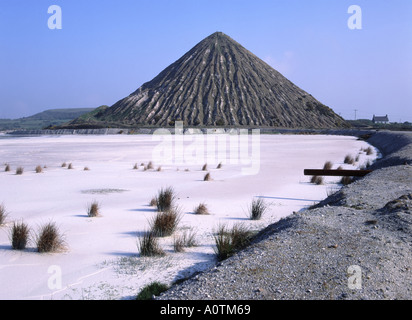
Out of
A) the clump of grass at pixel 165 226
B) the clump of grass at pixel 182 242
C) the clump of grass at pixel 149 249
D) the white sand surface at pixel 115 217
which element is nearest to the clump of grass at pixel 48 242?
the white sand surface at pixel 115 217

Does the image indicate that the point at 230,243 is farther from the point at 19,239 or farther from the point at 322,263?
the point at 19,239

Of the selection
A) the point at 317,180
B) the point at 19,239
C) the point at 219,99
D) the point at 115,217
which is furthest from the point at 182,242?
the point at 219,99

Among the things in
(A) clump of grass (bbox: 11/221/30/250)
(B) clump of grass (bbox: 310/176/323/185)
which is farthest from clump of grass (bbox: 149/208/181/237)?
(B) clump of grass (bbox: 310/176/323/185)

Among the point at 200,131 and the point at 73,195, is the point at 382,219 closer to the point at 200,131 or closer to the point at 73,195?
the point at 73,195

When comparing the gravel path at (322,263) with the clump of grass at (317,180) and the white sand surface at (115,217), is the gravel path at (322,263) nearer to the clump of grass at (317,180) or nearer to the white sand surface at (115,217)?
the white sand surface at (115,217)

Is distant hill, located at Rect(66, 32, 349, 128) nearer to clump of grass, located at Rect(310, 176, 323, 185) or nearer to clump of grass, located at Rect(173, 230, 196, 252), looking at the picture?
clump of grass, located at Rect(310, 176, 323, 185)

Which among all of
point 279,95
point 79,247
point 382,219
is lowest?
point 79,247
